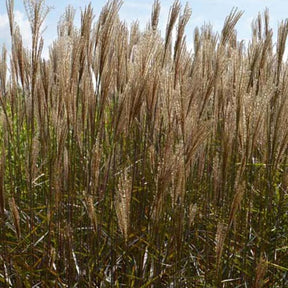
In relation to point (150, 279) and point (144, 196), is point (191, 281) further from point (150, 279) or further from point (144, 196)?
point (144, 196)

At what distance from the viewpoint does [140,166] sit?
9.89ft

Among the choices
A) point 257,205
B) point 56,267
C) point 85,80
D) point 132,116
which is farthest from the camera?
point 257,205

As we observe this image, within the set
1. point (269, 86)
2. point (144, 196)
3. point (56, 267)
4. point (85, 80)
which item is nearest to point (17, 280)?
point (56, 267)

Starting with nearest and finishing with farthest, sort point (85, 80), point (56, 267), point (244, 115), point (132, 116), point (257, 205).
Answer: point (244, 115) < point (132, 116) < point (85, 80) < point (56, 267) < point (257, 205)

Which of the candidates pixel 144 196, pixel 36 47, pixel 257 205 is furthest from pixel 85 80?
pixel 257 205

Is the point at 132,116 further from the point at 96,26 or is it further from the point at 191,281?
the point at 191,281

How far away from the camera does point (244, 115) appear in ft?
6.54

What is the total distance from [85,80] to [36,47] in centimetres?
27

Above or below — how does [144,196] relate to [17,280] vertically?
above

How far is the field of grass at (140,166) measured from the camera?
6.51 ft

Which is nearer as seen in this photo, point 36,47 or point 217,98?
point 36,47

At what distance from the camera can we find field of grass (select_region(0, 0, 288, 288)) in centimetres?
199

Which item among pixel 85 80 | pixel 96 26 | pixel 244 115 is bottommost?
pixel 244 115

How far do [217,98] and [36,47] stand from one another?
94cm
